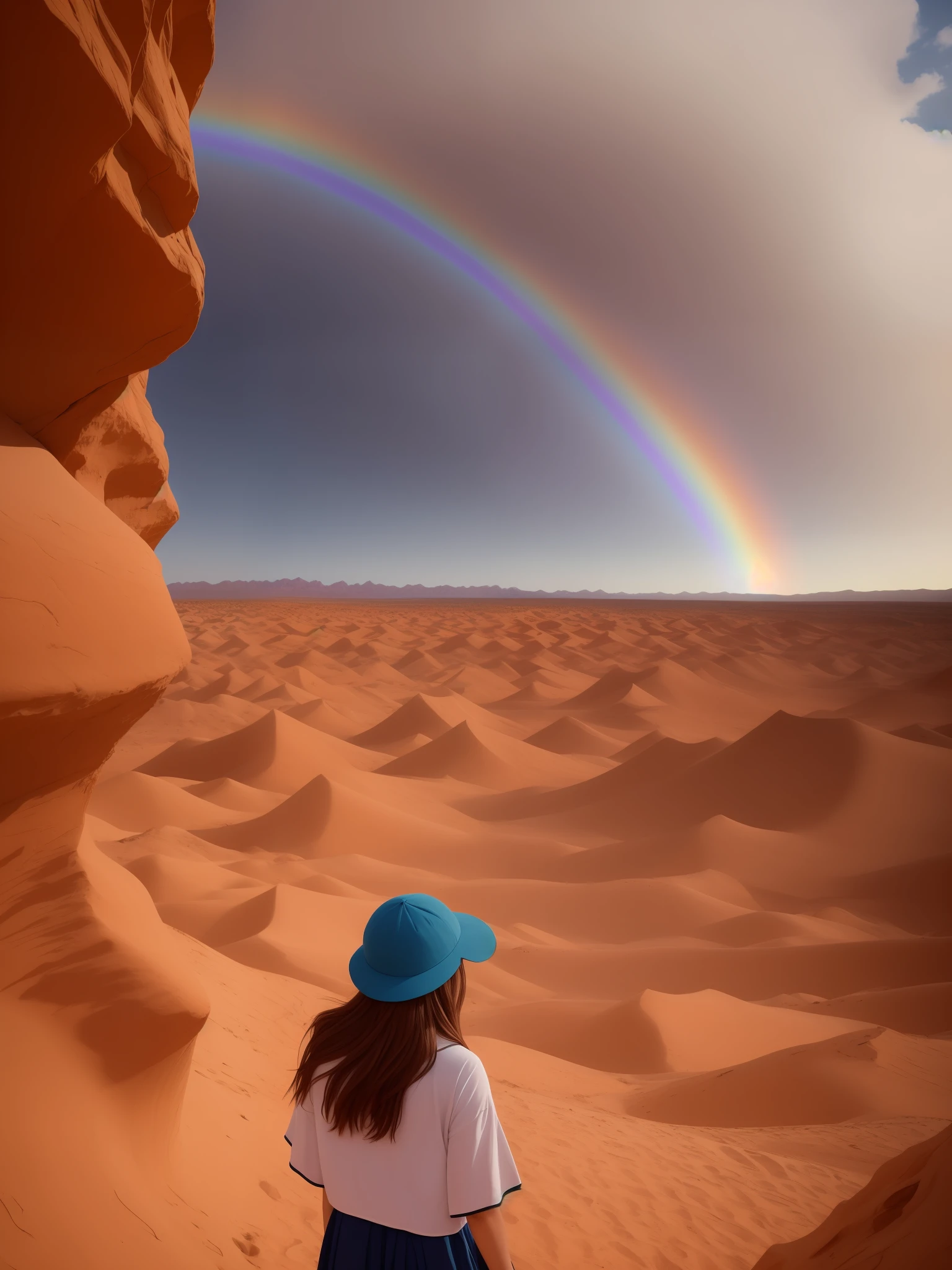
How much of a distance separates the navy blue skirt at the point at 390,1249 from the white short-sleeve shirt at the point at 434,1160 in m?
0.07

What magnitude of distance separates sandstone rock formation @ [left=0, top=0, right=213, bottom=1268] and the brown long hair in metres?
1.45

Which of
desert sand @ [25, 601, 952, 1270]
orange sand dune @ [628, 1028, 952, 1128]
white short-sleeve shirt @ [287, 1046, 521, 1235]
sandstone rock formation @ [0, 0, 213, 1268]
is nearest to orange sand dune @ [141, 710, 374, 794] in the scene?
desert sand @ [25, 601, 952, 1270]

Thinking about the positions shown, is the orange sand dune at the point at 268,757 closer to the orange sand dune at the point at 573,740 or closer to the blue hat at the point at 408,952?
the orange sand dune at the point at 573,740

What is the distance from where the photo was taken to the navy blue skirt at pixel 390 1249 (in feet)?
5.97

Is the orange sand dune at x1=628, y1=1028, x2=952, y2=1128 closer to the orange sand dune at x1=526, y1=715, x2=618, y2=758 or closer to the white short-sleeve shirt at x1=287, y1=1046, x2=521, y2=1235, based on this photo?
the white short-sleeve shirt at x1=287, y1=1046, x2=521, y2=1235

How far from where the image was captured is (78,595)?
262 cm

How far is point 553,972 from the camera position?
33.6ft

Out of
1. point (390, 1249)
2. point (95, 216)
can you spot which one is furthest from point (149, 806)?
point (390, 1249)

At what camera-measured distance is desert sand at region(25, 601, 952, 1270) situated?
4469 mm

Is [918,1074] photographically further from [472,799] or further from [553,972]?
[472,799]

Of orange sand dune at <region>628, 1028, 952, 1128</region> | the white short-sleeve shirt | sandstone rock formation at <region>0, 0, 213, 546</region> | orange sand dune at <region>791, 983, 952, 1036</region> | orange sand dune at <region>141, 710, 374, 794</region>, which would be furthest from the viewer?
orange sand dune at <region>141, 710, 374, 794</region>

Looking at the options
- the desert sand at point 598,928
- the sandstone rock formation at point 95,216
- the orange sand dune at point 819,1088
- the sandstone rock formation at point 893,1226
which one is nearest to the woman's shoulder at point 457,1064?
the sandstone rock formation at point 893,1226

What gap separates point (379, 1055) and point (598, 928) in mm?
11171

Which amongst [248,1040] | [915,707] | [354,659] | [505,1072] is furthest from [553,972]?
[354,659]
